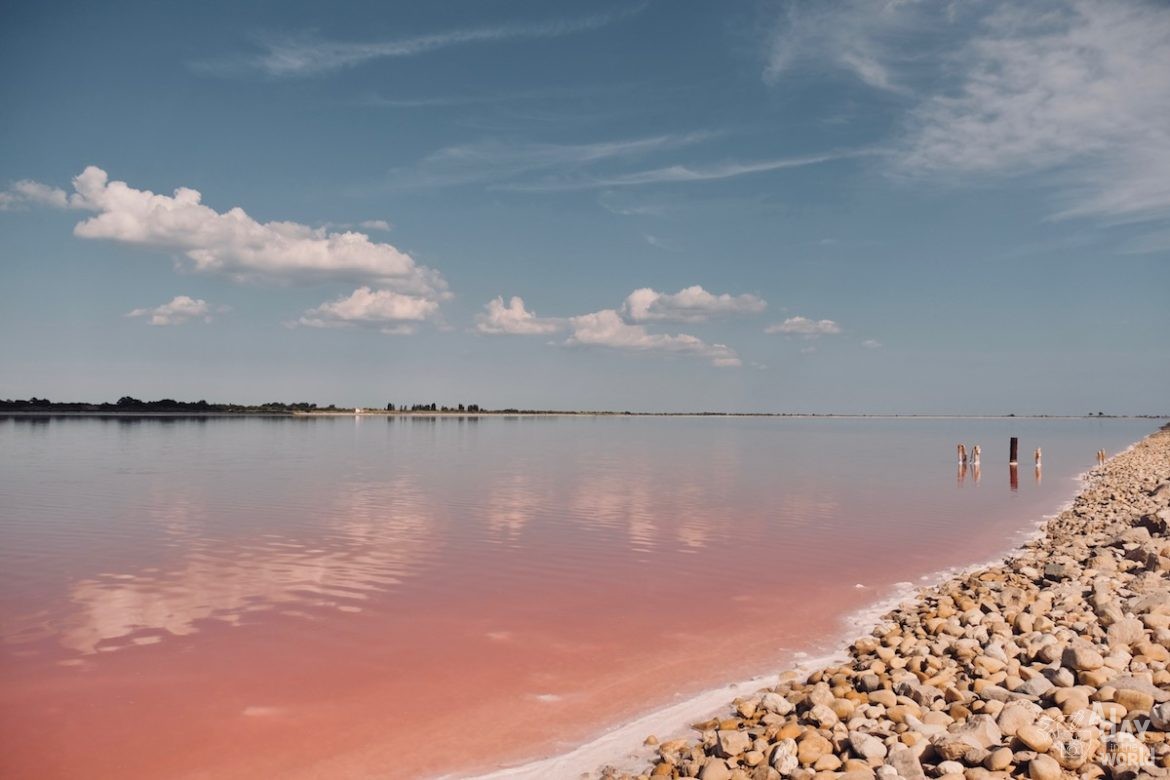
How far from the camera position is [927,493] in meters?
34.0

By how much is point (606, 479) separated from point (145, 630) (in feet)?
86.9

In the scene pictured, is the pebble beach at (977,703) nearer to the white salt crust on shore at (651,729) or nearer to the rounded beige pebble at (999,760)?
the rounded beige pebble at (999,760)

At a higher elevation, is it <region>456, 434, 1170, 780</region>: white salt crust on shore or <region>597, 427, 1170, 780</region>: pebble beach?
<region>597, 427, 1170, 780</region>: pebble beach

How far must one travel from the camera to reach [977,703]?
307 inches

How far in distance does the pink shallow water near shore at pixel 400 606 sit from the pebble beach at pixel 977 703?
1.70 m

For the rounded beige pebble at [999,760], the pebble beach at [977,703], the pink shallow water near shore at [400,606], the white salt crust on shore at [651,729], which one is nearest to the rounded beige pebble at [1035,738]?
the pebble beach at [977,703]

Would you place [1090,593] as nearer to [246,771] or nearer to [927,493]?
[246,771]

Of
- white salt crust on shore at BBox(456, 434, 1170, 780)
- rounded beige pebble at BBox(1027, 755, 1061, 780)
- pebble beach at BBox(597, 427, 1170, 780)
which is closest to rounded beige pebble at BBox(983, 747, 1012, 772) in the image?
pebble beach at BBox(597, 427, 1170, 780)

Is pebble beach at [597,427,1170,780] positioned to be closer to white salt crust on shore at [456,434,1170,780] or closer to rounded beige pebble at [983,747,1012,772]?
rounded beige pebble at [983,747,1012,772]

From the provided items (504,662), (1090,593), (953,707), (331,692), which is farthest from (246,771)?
(1090,593)

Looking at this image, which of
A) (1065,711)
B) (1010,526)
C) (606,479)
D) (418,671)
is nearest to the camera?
(1065,711)

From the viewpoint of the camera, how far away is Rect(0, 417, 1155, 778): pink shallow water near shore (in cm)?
868

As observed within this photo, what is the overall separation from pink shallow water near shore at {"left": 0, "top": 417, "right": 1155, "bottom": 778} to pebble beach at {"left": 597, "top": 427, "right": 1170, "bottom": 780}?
1699mm

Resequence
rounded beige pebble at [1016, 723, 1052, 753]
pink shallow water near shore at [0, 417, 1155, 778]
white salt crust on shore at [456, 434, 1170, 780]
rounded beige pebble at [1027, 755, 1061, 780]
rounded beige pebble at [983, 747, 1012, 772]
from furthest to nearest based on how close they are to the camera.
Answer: pink shallow water near shore at [0, 417, 1155, 778] → white salt crust on shore at [456, 434, 1170, 780] → rounded beige pebble at [1016, 723, 1052, 753] → rounded beige pebble at [983, 747, 1012, 772] → rounded beige pebble at [1027, 755, 1061, 780]
